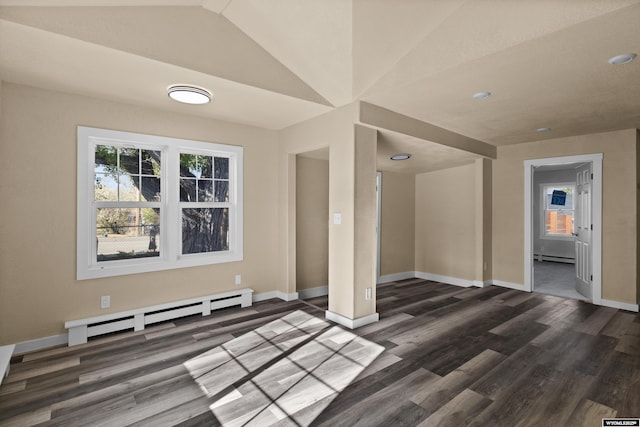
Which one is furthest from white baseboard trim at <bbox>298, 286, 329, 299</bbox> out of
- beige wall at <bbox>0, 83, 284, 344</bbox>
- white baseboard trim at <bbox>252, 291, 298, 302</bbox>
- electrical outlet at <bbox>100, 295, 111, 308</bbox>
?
electrical outlet at <bbox>100, 295, 111, 308</bbox>

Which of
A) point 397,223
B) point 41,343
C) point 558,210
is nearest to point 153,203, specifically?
point 41,343

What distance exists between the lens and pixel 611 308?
4508 mm

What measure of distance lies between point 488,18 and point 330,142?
6.51ft

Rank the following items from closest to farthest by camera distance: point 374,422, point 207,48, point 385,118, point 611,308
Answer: point 374,422 → point 207,48 → point 385,118 → point 611,308

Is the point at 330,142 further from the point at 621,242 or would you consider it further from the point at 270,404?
the point at 621,242

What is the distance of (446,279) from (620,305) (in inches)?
95.5

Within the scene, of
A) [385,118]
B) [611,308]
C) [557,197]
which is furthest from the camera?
[557,197]

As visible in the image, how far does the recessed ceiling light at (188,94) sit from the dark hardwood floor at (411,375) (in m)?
2.45

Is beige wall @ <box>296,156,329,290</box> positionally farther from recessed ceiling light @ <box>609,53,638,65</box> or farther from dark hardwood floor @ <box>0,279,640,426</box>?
recessed ceiling light @ <box>609,53,638,65</box>

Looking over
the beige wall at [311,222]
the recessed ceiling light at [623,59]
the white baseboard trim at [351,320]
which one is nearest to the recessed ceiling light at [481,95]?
the recessed ceiling light at [623,59]

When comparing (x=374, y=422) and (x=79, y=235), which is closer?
(x=374, y=422)

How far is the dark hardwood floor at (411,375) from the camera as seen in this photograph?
2.13 metres

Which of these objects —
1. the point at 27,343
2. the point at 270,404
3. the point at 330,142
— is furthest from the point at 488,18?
the point at 27,343

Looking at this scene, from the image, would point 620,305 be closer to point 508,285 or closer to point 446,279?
point 508,285
